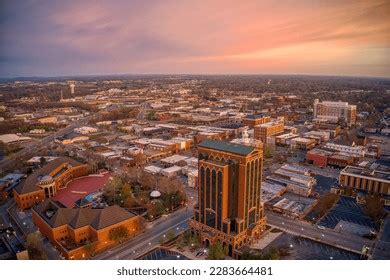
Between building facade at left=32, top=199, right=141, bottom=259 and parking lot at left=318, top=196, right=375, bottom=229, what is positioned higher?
building facade at left=32, top=199, right=141, bottom=259

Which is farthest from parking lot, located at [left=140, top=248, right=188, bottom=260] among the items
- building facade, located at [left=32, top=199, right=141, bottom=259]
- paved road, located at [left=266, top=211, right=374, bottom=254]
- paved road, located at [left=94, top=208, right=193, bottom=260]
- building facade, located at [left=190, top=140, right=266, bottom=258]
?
paved road, located at [left=266, top=211, right=374, bottom=254]

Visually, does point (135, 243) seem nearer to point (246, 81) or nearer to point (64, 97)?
point (64, 97)

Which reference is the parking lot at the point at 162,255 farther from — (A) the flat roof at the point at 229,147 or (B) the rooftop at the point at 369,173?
(B) the rooftop at the point at 369,173

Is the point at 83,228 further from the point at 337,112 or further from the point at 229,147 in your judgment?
the point at 337,112

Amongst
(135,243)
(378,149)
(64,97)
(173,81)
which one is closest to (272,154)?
(378,149)

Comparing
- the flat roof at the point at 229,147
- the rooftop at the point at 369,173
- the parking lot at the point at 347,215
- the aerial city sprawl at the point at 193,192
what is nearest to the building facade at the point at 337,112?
the aerial city sprawl at the point at 193,192

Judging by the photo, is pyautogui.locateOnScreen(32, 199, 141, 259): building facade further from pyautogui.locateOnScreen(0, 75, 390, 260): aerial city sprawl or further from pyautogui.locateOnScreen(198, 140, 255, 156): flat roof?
pyautogui.locateOnScreen(198, 140, 255, 156): flat roof
